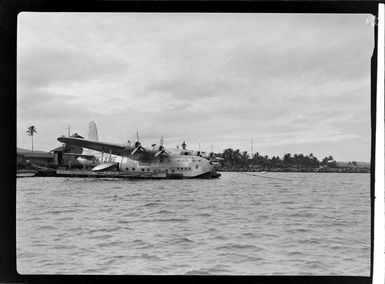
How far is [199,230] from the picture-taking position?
240 cm

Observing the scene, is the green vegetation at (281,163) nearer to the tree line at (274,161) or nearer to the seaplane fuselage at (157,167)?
the tree line at (274,161)

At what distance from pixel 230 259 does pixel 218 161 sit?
1.39 metres

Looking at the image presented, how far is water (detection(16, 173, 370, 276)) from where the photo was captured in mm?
2064

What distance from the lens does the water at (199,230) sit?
2.06m

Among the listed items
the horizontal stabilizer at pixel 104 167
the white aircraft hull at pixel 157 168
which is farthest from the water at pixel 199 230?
the white aircraft hull at pixel 157 168

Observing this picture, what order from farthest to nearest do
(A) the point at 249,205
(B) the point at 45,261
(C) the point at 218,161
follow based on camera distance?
(C) the point at 218,161 → (A) the point at 249,205 → (B) the point at 45,261

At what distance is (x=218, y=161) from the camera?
3447mm

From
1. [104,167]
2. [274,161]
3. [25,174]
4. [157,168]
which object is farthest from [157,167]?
[25,174]

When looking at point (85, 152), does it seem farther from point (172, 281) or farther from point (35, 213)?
point (172, 281)

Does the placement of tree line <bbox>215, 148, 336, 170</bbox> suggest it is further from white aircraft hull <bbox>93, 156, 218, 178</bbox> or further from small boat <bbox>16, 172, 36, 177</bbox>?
white aircraft hull <bbox>93, 156, 218, 178</bbox>

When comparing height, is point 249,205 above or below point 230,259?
above

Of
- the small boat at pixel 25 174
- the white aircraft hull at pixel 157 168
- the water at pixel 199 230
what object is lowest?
the water at pixel 199 230

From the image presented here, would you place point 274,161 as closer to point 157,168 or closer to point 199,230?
point 199,230
